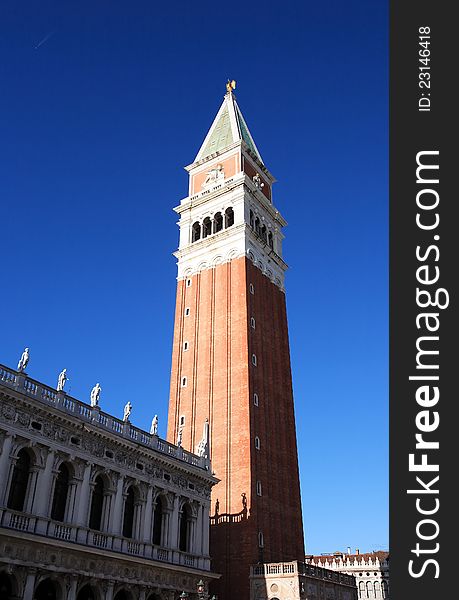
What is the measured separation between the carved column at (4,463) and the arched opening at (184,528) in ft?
45.6

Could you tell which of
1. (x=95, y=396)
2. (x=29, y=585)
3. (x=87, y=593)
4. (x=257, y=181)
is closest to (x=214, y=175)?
(x=257, y=181)

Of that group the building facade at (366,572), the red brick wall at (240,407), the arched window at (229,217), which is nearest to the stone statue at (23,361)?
the red brick wall at (240,407)

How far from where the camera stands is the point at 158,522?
3588 cm

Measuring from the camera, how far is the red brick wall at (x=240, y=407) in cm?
4345

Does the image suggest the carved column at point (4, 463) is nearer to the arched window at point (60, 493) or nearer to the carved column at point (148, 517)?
the arched window at point (60, 493)

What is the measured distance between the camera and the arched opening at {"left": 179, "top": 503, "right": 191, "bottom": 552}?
3747 centimetres

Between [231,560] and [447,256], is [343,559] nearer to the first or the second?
[231,560]

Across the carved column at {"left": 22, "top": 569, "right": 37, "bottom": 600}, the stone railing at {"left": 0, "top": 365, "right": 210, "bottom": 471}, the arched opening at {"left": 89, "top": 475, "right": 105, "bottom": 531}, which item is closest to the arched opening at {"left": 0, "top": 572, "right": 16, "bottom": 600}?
the carved column at {"left": 22, "top": 569, "right": 37, "bottom": 600}

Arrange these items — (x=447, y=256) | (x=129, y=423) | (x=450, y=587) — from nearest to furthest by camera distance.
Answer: (x=450, y=587) → (x=447, y=256) → (x=129, y=423)

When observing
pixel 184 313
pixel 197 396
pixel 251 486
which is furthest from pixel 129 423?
pixel 184 313

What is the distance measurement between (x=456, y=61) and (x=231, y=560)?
3630 cm

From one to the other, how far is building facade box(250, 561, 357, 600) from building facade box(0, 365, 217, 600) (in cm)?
417

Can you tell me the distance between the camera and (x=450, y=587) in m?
12.4

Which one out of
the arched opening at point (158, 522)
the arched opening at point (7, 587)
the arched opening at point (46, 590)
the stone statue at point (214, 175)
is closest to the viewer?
the arched opening at point (7, 587)
